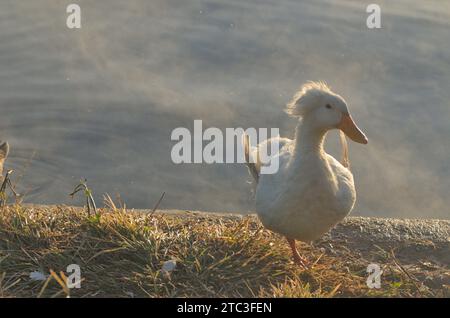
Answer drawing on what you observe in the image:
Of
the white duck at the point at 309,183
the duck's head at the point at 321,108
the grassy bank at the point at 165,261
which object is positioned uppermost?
the duck's head at the point at 321,108

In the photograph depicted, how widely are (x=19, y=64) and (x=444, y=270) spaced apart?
535cm

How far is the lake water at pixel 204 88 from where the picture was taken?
6461 millimetres

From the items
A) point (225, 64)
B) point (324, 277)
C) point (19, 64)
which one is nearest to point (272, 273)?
point (324, 277)

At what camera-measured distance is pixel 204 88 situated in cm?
769

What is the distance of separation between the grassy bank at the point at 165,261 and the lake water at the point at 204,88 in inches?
53.9

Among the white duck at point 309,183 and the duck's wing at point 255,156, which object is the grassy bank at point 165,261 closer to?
the white duck at point 309,183

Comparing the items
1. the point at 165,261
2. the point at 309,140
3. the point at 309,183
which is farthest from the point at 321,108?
the point at 165,261

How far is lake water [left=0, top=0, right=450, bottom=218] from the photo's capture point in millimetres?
6461

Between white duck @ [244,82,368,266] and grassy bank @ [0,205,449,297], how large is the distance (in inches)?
11.0

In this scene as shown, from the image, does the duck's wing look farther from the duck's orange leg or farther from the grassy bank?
the duck's orange leg

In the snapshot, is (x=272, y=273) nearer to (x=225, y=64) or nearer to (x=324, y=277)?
(x=324, y=277)

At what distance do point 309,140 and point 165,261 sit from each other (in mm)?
1186

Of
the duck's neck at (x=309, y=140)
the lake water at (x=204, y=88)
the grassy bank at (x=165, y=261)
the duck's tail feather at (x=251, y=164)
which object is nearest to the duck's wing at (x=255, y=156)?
the duck's tail feather at (x=251, y=164)
